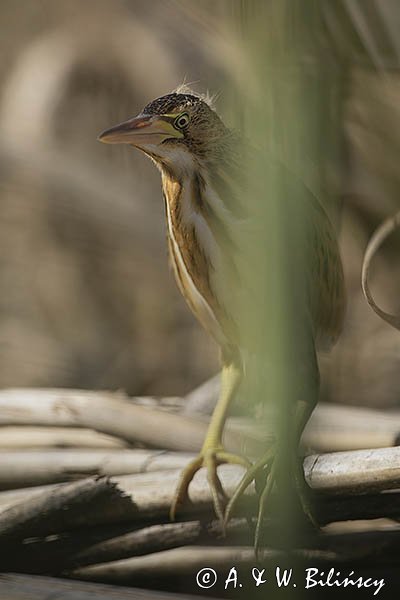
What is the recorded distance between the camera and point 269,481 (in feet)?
1.83

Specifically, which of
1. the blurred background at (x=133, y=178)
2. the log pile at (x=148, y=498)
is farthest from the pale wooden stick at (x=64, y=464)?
the blurred background at (x=133, y=178)

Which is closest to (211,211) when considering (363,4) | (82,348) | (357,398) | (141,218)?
(363,4)

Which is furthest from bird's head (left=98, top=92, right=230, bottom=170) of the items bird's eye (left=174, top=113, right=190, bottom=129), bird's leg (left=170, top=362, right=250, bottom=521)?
bird's leg (left=170, top=362, right=250, bottom=521)

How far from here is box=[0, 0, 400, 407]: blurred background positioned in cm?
61

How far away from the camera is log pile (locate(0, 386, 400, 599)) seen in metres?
0.56

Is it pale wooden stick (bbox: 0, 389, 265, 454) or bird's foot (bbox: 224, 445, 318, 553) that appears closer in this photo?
bird's foot (bbox: 224, 445, 318, 553)

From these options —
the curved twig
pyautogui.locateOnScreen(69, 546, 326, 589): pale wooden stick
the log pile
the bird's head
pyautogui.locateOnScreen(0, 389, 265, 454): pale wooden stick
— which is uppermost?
the bird's head

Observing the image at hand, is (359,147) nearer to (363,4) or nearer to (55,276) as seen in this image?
(363,4)

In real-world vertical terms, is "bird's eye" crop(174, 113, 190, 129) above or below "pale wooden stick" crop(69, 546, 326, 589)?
above

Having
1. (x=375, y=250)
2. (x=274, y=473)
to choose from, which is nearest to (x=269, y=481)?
(x=274, y=473)

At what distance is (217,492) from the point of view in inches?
23.5

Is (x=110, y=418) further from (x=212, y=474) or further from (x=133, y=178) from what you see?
(x=133, y=178)

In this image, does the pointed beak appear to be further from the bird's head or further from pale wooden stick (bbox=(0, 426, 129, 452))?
pale wooden stick (bbox=(0, 426, 129, 452))

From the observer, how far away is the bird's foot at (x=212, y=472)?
595 mm
